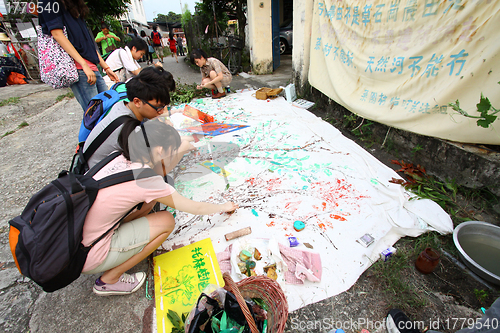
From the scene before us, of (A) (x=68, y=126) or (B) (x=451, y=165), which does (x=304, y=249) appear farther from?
(A) (x=68, y=126)

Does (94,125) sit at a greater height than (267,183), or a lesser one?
greater

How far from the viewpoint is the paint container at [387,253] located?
160 cm

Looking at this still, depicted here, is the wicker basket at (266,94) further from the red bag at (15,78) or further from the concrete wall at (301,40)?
the red bag at (15,78)

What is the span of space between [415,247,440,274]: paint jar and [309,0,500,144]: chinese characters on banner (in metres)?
1.08

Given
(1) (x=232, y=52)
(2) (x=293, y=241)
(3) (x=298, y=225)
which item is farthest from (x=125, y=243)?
(1) (x=232, y=52)

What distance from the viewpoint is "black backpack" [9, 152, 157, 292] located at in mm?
1038

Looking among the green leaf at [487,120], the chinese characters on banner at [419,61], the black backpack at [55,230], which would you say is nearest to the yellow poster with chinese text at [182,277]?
the black backpack at [55,230]

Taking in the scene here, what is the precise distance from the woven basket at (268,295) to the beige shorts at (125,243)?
626 millimetres

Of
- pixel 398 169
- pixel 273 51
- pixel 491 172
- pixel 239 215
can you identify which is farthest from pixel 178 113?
pixel 273 51

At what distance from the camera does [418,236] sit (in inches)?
69.2

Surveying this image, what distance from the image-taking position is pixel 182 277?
1520 millimetres

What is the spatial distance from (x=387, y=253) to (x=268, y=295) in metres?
1.00

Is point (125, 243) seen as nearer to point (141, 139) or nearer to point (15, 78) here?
point (141, 139)

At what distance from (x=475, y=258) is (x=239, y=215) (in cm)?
182
